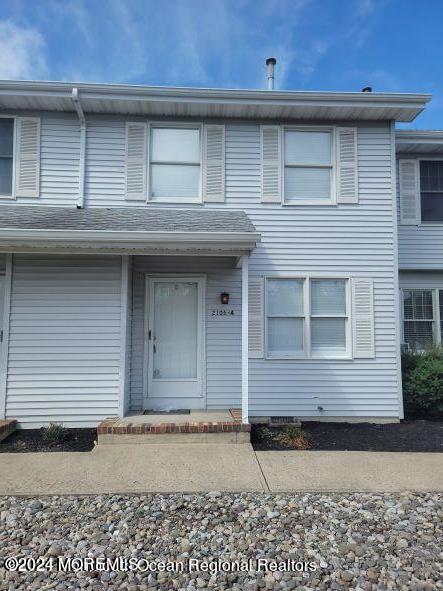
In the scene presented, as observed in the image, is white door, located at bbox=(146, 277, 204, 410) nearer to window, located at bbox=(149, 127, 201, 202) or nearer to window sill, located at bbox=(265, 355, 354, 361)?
window sill, located at bbox=(265, 355, 354, 361)

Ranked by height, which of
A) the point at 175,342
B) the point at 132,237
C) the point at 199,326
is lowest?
the point at 175,342

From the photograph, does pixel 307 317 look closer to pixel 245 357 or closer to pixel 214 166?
Answer: pixel 245 357

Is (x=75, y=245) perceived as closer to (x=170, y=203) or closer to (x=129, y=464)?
(x=170, y=203)

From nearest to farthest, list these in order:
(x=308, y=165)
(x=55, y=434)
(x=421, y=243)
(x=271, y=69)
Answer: (x=55, y=434) → (x=308, y=165) → (x=271, y=69) → (x=421, y=243)

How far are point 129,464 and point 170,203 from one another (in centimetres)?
408

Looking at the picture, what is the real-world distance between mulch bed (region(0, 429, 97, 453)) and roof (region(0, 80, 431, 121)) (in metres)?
5.17

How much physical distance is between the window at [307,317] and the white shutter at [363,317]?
142 mm

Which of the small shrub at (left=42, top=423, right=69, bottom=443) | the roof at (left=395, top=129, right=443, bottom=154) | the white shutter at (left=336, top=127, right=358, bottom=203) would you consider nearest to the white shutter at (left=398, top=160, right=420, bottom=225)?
the roof at (left=395, top=129, right=443, bottom=154)

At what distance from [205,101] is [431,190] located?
4975 mm

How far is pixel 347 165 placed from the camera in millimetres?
6590

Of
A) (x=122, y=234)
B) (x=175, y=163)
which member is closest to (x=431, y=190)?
(x=175, y=163)

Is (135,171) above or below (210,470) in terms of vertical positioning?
above

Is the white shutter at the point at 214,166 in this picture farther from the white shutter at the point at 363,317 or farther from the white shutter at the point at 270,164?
the white shutter at the point at 363,317

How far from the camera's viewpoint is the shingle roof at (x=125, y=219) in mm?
5316
